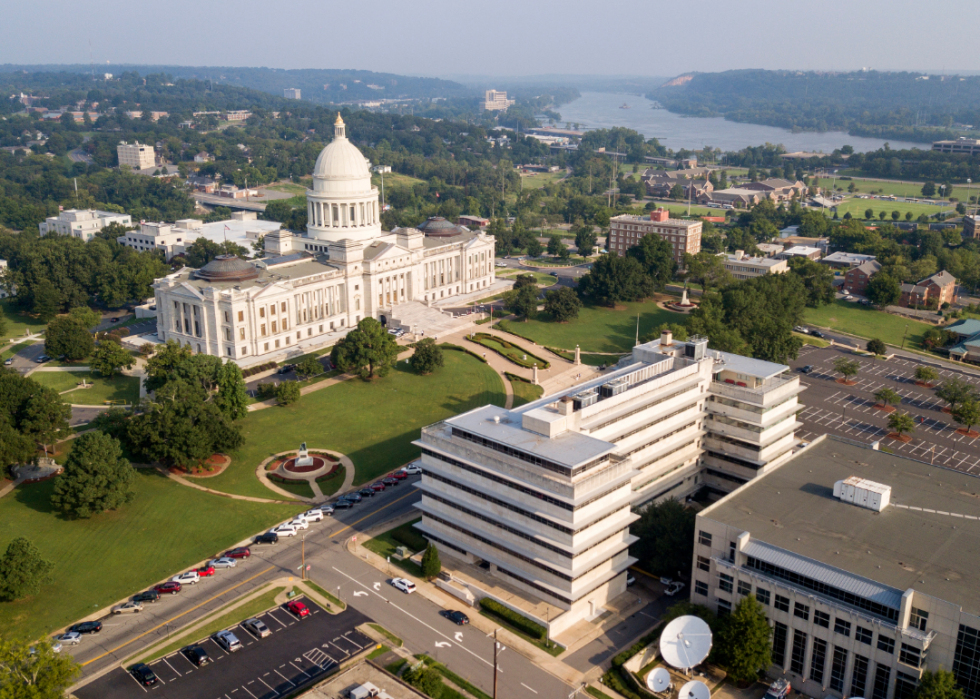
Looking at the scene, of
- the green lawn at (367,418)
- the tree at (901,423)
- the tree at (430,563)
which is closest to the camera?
the tree at (430,563)

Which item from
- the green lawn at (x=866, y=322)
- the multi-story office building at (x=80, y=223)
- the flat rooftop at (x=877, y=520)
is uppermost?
the multi-story office building at (x=80, y=223)

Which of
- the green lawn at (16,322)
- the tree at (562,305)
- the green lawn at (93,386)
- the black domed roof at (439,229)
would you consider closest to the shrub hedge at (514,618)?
the green lawn at (93,386)

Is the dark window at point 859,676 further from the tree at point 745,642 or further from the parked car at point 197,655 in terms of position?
the parked car at point 197,655

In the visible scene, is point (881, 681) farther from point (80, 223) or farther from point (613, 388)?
point (80, 223)

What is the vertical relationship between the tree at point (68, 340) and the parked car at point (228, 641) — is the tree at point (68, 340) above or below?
above

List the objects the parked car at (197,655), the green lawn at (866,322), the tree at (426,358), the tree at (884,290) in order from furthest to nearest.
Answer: the tree at (884,290) < the green lawn at (866,322) < the tree at (426,358) < the parked car at (197,655)

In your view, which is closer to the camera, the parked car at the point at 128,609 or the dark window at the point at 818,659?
the dark window at the point at 818,659

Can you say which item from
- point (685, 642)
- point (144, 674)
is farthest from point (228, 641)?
point (685, 642)
